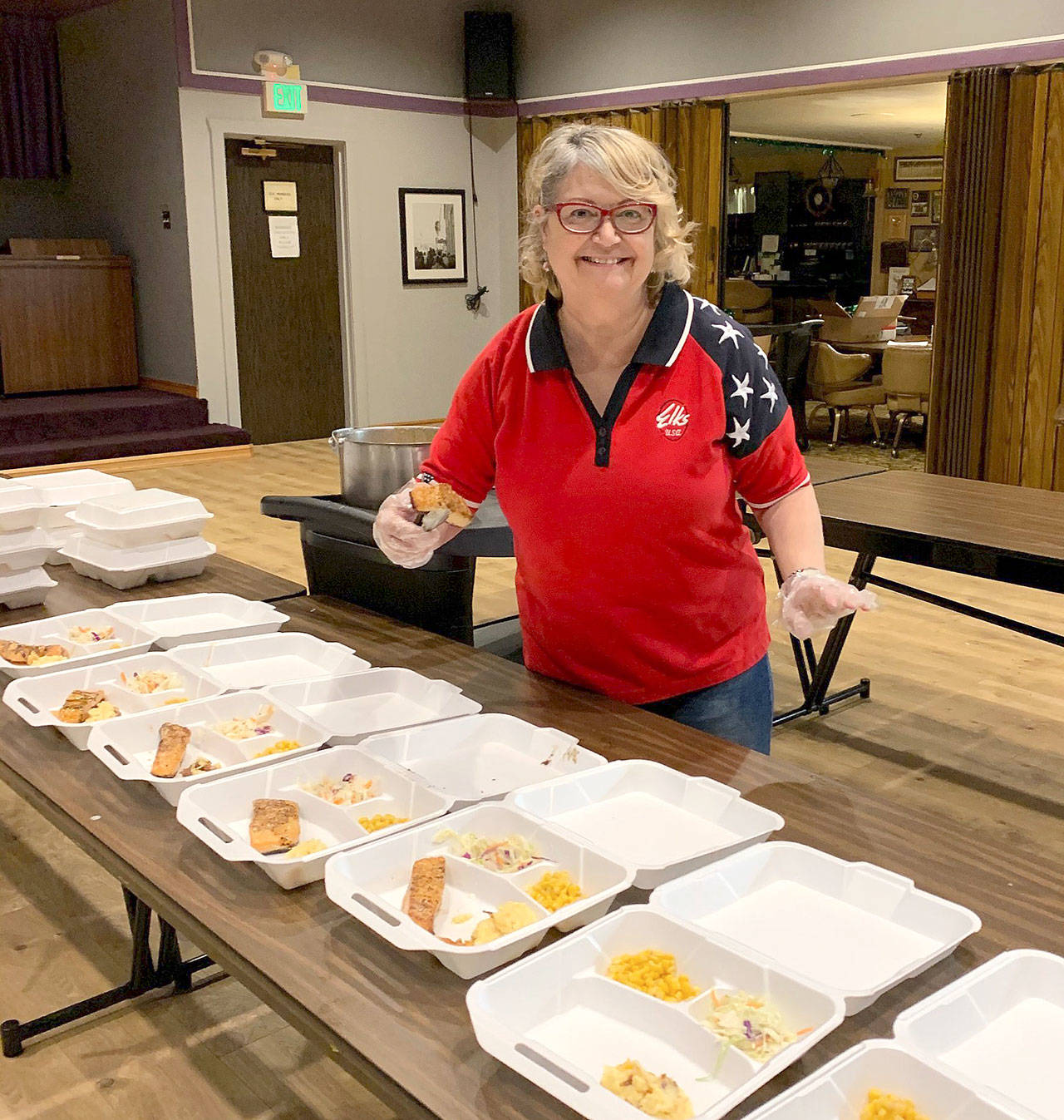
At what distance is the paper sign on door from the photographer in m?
9.13

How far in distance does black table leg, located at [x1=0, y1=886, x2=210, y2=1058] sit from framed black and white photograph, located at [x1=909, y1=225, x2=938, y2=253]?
15.7 m

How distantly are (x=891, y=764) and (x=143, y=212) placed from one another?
7.71 meters

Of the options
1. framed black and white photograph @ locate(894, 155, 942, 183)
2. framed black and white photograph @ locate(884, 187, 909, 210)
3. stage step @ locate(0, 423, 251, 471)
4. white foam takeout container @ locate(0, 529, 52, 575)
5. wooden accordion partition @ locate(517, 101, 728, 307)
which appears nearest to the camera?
white foam takeout container @ locate(0, 529, 52, 575)

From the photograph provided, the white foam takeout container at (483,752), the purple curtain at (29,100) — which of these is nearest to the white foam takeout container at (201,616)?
the white foam takeout container at (483,752)

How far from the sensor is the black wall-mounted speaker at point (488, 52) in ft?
30.9

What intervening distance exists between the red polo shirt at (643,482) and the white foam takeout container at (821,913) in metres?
0.58

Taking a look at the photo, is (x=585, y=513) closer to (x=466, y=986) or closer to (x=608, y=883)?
(x=608, y=883)

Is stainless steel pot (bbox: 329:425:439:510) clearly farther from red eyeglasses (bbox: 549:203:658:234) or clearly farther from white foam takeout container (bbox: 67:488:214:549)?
red eyeglasses (bbox: 549:203:658:234)

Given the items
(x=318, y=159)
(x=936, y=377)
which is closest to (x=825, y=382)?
(x=936, y=377)

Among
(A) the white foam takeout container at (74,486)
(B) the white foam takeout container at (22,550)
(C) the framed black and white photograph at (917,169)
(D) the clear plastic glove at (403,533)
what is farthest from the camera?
(C) the framed black and white photograph at (917,169)

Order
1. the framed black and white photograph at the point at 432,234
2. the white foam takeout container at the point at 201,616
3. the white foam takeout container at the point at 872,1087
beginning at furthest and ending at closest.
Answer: the framed black and white photograph at the point at 432,234, the white foam takeout container at the point at 201,616, the white foam takeout container at the point at 872,1087

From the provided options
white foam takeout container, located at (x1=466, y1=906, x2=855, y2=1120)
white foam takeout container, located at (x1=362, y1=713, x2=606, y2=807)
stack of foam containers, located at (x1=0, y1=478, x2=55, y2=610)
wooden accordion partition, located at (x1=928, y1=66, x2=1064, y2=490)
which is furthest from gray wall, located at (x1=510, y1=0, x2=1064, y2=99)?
white foam takeout container, located at (x1=466, y1=906, x2=855, y2=1120)

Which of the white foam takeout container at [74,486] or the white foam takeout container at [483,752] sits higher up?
the white foam takeout container at [74,486]

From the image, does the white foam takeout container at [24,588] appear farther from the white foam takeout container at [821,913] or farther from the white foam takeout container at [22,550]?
the white foam takeout container at [821,913]
